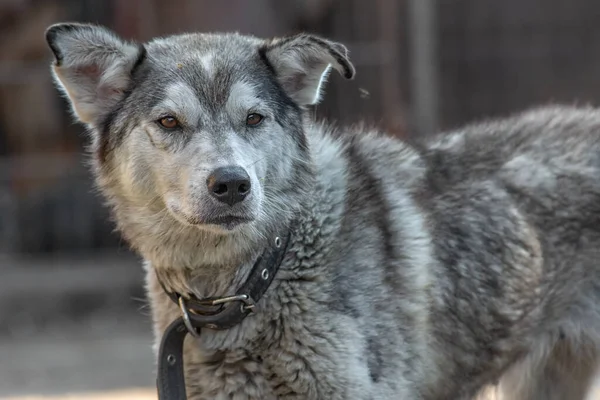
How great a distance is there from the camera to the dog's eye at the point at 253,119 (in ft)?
12.8

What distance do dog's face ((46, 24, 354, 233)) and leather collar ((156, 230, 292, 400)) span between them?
0.53 feet

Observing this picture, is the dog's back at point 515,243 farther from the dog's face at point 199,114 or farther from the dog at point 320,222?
the dog's face at point 199,114

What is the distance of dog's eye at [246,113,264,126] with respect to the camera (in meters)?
3.91

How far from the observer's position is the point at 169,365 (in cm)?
392

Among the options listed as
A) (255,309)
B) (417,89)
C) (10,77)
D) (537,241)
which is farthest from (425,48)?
(255,309)

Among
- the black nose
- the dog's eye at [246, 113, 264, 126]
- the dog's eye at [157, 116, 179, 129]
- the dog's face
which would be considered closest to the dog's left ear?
the dog's face

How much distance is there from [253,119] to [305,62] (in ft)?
1.13

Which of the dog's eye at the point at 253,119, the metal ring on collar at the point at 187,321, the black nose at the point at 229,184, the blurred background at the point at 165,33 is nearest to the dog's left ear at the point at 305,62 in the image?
the dog's eye at the point at 253,119

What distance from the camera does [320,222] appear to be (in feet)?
13.2

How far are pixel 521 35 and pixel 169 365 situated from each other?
21.1 feet

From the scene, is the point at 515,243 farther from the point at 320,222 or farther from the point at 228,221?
the point at 228,221

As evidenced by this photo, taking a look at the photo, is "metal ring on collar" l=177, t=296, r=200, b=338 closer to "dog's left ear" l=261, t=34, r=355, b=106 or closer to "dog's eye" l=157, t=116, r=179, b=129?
"dog's eye" l=157, t=116, r=179, b=129

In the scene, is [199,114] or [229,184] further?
[199,114]

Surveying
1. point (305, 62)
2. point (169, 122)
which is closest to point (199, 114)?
point (169, 122)
